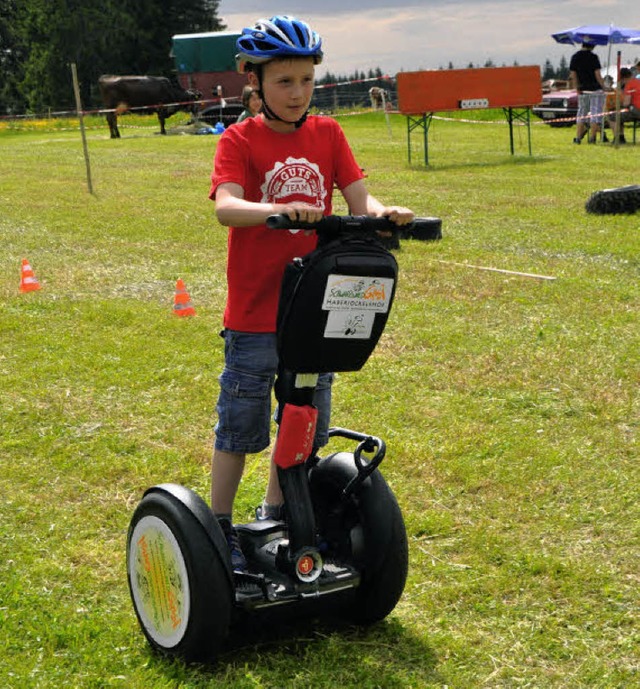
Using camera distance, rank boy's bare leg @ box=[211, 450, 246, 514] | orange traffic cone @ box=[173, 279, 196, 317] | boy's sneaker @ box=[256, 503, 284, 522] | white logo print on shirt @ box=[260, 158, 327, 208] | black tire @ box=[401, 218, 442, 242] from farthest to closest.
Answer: black tire @ box=[401, 218, 442, 242], orange traffic cone @ box=[173, 279, 196, 317], boy's sneaker @ box=[256, 503, 284, 522], boy's bare leg @ box=[211, 450, 246, 514], white logo print on shirt @ box=[260, 158, 327, 208]

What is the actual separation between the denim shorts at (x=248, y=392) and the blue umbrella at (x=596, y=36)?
26.0m

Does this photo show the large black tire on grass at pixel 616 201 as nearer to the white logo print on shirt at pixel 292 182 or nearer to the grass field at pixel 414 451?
the grass field at pixel 414 451

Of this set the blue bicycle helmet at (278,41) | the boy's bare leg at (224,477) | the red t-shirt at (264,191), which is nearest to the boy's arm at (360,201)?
the red t-shirt at (264,191)

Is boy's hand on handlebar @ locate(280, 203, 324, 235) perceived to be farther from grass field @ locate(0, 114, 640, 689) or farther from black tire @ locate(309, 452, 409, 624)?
grass field @ locate(0, 114, 640, 689)

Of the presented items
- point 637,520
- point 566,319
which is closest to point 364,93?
point 566,319

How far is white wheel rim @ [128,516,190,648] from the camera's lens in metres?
3.29

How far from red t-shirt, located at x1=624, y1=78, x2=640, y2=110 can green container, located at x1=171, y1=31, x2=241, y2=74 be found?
16.8 m

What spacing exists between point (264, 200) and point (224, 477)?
3.27 ft

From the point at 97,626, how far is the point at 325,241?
163 centimetres

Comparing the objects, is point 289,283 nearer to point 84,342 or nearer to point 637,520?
point 637,520

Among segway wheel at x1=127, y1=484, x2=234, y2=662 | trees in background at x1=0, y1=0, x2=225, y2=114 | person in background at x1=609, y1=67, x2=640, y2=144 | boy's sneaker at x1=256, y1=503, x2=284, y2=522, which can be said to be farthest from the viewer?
trees in background at x1=0, y1=0, x2=225, y2=114

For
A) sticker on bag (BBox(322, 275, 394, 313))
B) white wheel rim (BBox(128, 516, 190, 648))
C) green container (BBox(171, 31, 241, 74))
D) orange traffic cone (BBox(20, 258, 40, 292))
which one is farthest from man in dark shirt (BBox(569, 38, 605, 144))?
white wheel rim (BBox(128, 516, 190, 648))

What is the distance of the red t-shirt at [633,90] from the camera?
25.5m

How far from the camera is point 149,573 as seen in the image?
3475mm
